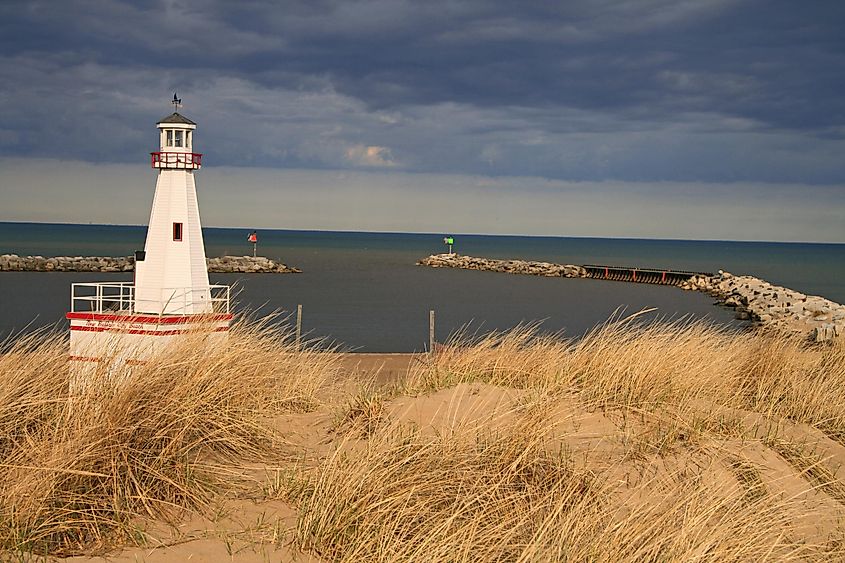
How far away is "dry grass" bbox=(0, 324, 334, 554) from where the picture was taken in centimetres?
585

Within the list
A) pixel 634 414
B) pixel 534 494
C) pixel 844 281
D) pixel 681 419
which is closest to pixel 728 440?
pixel 681 419

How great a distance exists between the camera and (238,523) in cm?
614

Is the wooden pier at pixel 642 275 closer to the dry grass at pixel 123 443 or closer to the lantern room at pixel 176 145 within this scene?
the lantern room at pixel 176 145

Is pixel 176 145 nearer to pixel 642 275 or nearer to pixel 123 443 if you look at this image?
pixel 123 443

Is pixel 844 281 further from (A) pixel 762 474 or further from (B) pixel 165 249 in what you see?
(A) pixel 762 474

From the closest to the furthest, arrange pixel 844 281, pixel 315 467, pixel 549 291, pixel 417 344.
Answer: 1. pixel 315 467
2. pixel 417 344
3. pixel 549 291
4. pixel 844 281

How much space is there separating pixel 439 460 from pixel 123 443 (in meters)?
2.57

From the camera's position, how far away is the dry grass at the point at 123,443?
5.85 m

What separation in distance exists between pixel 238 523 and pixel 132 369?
2695 millimetres

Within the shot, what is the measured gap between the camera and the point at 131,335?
51.3 ft

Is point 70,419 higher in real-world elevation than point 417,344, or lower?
higher

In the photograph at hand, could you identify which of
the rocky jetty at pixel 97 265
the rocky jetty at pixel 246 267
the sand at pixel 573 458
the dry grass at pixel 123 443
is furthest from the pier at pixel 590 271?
the dry grass at pixel 123 443

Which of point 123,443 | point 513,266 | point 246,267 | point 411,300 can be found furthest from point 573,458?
point 513,266

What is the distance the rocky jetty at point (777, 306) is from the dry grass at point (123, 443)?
2087cm
